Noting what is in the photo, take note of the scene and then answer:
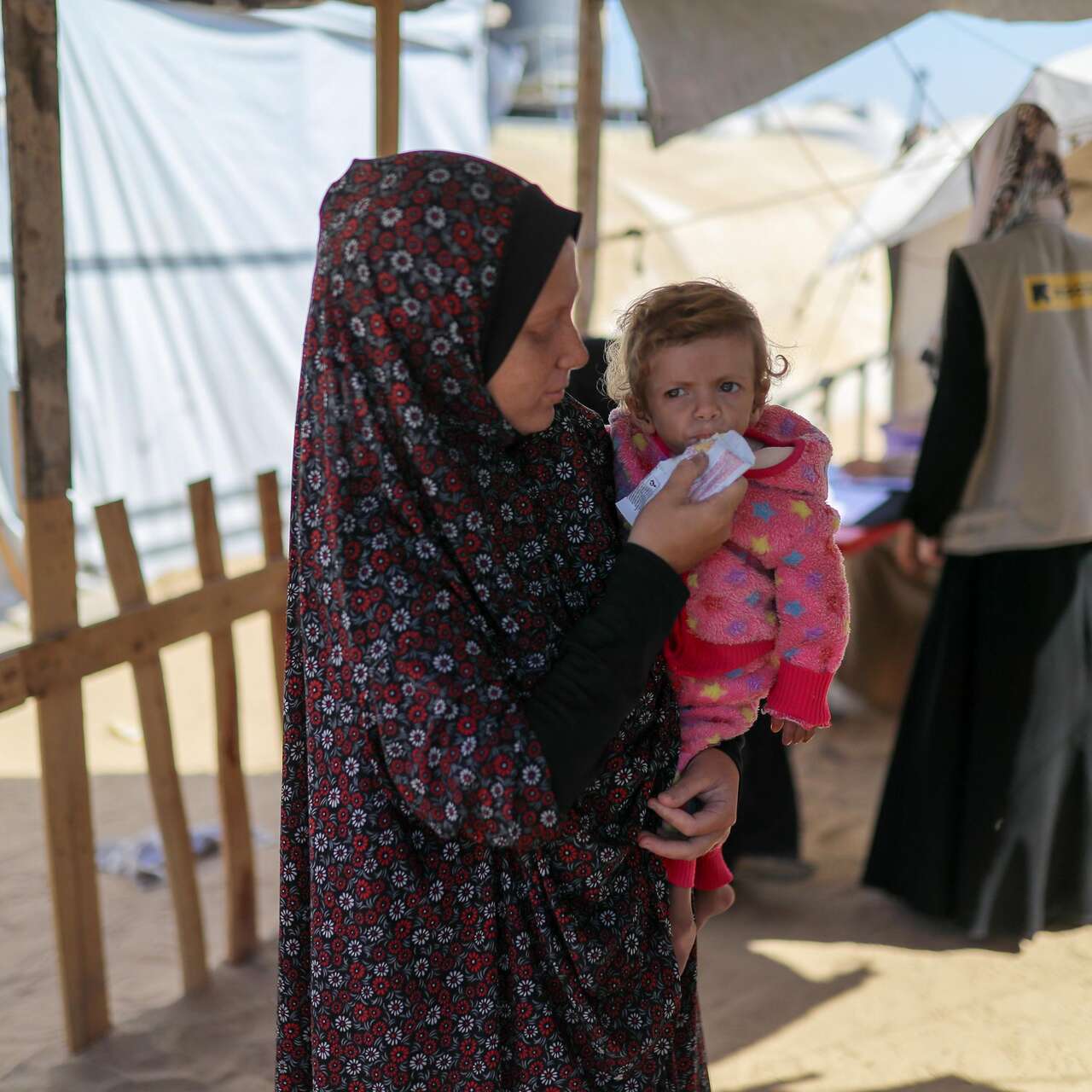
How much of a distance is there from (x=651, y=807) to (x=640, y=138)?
28.2 meters

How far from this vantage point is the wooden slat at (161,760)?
3.12 m

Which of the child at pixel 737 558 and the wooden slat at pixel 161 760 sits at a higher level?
the child at pixel 737 558

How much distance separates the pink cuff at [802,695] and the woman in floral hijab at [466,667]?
20cm

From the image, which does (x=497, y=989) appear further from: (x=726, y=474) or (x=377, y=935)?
(x=726, y=474)

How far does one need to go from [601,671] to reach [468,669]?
5.8 inches

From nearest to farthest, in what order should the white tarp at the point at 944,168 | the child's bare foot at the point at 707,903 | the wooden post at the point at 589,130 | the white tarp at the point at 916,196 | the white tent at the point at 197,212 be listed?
1. the child's bare foot at the point at 707,903
2. the wooden post at the point at 589,130
3. the white tarp at the point at 944,168
4. the white tarp at the point at 916,196
5. the white tent at the point at 197,212

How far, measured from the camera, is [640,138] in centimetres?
2777

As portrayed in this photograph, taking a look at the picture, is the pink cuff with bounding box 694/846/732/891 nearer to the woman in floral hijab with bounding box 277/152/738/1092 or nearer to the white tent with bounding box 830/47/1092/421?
the woman in floral hijab with bounding box 277/152/738/1092

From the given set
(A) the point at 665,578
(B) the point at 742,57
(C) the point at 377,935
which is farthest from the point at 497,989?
(B) the point at 742,57

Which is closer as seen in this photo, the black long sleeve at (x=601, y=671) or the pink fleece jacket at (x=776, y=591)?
the black long sleeve at (x=601, y=671)

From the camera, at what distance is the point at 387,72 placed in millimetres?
3486

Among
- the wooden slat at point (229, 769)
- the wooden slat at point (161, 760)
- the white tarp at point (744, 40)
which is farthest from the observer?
the white tarp at point (744, 40)

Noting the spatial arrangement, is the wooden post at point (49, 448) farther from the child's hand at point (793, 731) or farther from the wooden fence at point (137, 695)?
the child's hand at point (793, 731)

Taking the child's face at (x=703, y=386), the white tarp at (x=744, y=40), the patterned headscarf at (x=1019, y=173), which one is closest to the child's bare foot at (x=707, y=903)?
the child's face at (x=703, y=386)
